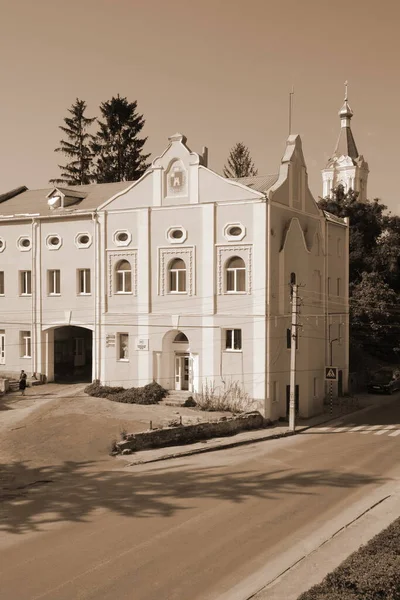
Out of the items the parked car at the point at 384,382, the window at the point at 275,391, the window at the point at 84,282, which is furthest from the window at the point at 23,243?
the parked car at the point at 384,382

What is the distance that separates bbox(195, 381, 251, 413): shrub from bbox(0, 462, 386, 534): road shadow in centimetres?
957

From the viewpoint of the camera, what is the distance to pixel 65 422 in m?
31.3

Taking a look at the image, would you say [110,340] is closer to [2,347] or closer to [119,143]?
[2,347]

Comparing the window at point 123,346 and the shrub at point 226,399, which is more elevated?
the window at point 123,346

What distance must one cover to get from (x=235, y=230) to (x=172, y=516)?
63.5 feet

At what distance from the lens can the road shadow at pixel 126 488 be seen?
64.9ft

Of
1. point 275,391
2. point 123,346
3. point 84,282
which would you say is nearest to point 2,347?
point 84,282

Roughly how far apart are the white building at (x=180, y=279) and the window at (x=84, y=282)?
0.07 metres

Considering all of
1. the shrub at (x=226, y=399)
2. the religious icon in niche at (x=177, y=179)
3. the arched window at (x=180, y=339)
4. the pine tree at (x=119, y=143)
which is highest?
the pine tree at (x=119, y=143)

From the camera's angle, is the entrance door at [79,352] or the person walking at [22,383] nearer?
the person walking at [22,383]

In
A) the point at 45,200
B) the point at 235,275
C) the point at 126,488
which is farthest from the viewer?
the point at 45,200

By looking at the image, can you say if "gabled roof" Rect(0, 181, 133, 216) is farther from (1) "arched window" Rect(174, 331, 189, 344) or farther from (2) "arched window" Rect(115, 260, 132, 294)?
(1) "arched window" Rect(174, 331, 189, 344)

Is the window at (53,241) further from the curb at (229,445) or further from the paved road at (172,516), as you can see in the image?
the paved road at (172,516)

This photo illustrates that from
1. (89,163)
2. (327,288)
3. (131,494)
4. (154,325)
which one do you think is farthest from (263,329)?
(89,163)
